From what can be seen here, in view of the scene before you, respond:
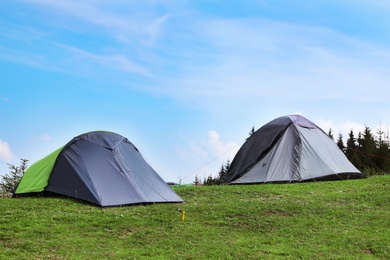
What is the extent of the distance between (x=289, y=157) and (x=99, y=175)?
8.95 metres

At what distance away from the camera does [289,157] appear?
19.8 meters

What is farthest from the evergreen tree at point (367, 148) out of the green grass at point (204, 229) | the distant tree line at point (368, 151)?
the green grass at point (204, 229)

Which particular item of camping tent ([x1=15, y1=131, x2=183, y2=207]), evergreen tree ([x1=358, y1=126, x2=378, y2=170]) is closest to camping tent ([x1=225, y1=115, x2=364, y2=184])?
camping tent ([x1=15, y1=131, x2=183, y2=207])

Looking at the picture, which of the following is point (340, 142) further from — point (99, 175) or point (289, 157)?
point (99, 175)

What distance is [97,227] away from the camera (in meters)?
11.0

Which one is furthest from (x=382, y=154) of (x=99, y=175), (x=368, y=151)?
(x=99, y=175)

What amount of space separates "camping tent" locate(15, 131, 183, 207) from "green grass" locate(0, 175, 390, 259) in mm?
492

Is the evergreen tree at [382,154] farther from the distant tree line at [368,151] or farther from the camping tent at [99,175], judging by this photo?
the camping tent at [99,175]

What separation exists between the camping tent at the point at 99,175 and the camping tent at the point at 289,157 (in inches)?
234

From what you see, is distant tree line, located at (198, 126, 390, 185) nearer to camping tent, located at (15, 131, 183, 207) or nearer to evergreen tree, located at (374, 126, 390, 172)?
evergreen tree, located at (374, 126, 390, 172)

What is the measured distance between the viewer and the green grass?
380 inches

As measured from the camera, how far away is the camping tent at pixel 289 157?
1931 cm

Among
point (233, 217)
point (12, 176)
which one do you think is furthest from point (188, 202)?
point (12, 176)

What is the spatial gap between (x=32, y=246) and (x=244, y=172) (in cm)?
1198
